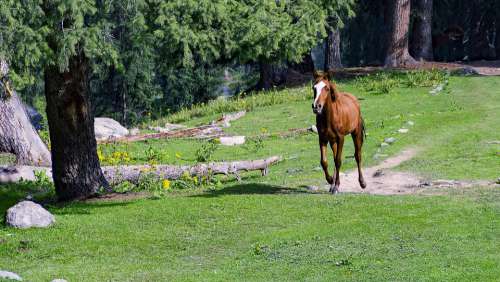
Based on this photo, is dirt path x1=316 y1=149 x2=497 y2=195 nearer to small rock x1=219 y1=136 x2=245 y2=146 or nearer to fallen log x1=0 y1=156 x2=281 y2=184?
fallen log x1=0 y1=156 x2=281 y2=184

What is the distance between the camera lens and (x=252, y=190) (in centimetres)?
2009

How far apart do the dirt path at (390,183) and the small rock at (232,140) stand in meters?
7.77

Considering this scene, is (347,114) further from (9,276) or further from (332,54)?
(332,54)

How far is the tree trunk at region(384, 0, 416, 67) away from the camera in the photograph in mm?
45094

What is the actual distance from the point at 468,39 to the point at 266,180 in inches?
1866

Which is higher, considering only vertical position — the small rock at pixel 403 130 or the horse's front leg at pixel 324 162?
the horse's front leg at pixel 324 162

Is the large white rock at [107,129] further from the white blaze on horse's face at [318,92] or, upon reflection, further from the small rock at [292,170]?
the white blaze on horse's face at [318,92]

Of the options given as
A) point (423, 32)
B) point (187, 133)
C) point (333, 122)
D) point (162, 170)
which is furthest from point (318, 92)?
point (423, 32)

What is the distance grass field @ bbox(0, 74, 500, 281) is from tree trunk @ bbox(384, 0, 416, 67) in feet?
69.9

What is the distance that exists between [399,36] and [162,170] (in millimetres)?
25428

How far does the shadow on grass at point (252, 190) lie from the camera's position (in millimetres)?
19594

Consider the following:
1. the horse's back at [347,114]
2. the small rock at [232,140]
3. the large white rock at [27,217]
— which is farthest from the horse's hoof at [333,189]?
the small rock at [232,140]

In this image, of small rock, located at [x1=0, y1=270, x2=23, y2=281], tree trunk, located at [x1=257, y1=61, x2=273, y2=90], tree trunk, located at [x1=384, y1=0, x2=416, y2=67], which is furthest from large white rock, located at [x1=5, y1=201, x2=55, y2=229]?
tree trunk, located at [x1=384, y1=0, x2=416, y2=67]

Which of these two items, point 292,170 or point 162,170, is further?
point 292,170
